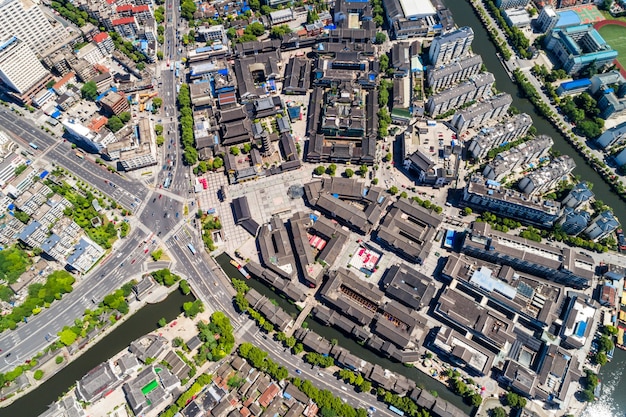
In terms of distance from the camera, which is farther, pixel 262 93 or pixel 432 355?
pixel 262 93

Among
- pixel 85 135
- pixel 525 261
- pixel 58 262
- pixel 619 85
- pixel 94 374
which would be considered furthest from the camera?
pixel 619 85

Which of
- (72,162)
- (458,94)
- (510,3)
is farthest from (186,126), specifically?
(510,3)

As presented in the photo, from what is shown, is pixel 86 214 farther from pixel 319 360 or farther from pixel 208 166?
pixel 319 360

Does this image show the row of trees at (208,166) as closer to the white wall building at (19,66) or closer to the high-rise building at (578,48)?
the white wall building at (19,66)

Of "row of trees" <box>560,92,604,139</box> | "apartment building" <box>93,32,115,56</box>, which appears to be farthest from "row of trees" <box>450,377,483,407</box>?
"apartment building" <box>93,32,115,56</box>

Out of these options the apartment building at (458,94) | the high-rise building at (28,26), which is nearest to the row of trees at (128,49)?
the high-rise building at (28,26)

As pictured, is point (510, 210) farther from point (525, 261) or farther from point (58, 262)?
point (58, 262)

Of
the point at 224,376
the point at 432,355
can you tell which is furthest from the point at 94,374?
the point at 432,355
